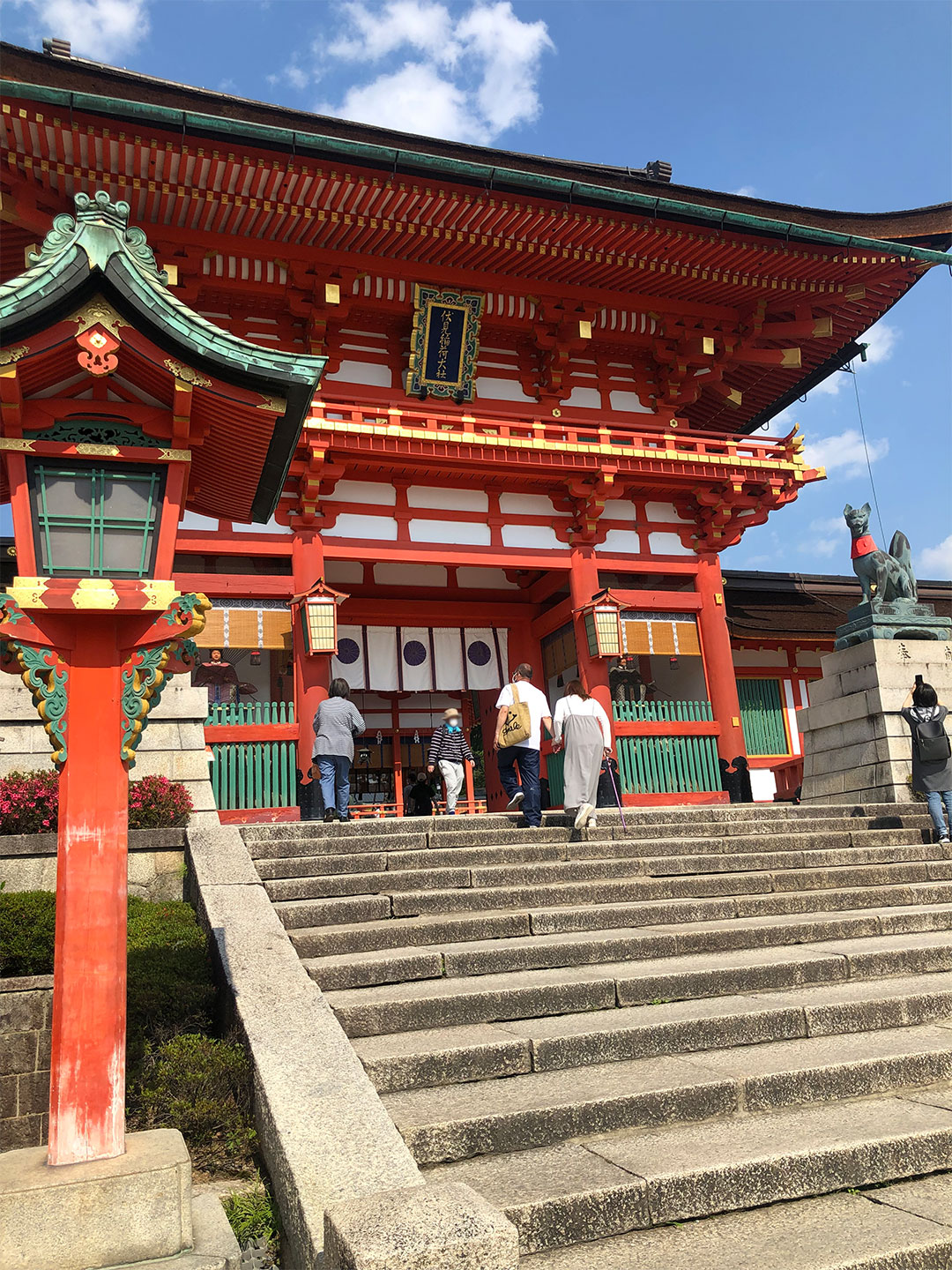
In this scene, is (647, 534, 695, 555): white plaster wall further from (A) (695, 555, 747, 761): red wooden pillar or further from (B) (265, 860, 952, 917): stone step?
(B) (265, 860, 952, 917): stone step

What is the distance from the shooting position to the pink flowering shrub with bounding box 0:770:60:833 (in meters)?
6.91

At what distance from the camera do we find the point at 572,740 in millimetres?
8695

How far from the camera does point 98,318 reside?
3855mm

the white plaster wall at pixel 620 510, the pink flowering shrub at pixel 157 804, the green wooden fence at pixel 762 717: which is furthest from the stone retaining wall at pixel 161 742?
the green wooden fence at pixel 762 717

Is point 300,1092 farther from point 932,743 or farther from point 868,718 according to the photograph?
point 868,718

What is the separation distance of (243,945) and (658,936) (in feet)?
8.28

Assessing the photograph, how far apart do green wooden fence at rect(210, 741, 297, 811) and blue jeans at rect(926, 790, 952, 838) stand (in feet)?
23.7

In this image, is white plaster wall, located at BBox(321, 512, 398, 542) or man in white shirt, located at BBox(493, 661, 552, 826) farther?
white plaster wall, located at BBox(321, 512, 398, 542)

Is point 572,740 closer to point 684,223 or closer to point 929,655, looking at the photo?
point 929,655

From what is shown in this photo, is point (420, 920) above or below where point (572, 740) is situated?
below

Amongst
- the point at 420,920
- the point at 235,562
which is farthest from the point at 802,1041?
the point at 235,562

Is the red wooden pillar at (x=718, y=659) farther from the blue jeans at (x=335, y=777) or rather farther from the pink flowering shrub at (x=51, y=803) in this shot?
the pink flowering shrub at (x=51, y=803)

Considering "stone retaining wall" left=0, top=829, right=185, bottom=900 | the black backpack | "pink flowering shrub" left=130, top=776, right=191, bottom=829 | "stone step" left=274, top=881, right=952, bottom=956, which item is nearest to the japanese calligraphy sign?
"pink flowering shrub" left=130, top=776, right=191, bottom=829

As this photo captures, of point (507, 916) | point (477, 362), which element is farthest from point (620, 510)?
point (507, 916)
